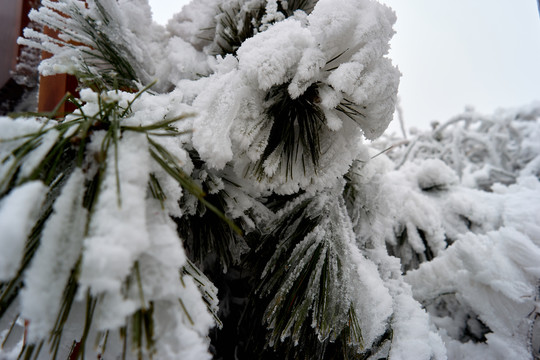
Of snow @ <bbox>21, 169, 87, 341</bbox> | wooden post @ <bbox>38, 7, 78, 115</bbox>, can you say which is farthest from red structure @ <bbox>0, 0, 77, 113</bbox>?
snow @ <bbox>21, 169, 87, 341</bbox>

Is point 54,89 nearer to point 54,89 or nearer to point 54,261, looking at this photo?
point 54,89

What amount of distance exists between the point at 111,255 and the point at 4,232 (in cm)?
8

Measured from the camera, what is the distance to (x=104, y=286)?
243 millimetres

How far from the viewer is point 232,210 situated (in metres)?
0.59

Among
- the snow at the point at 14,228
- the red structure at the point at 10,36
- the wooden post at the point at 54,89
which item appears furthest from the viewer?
the red structure at the point at 10,36

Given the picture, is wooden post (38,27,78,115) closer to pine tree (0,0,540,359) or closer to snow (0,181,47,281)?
pine tree (0,0,540,359)

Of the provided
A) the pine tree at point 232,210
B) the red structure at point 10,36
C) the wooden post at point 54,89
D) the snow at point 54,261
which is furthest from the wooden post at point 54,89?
the snow at point 54,261

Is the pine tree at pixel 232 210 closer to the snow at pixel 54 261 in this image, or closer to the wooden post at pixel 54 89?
the snow at pixel 54 261

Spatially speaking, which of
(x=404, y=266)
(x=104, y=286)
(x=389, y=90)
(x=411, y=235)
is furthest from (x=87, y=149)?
(x=404, y=266)

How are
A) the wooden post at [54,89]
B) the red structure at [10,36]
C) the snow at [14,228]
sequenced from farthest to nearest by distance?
1. the red structure at [10,36]
2. the wooden post at [54,89]
3. the snow at [14,228]

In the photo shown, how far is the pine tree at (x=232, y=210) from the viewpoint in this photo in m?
0.29

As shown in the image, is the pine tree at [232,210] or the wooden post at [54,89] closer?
the pine tree at [232,210]

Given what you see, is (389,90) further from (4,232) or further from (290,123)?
(4,232)


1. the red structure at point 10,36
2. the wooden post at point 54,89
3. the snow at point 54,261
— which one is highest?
the red structure at point 10,36
